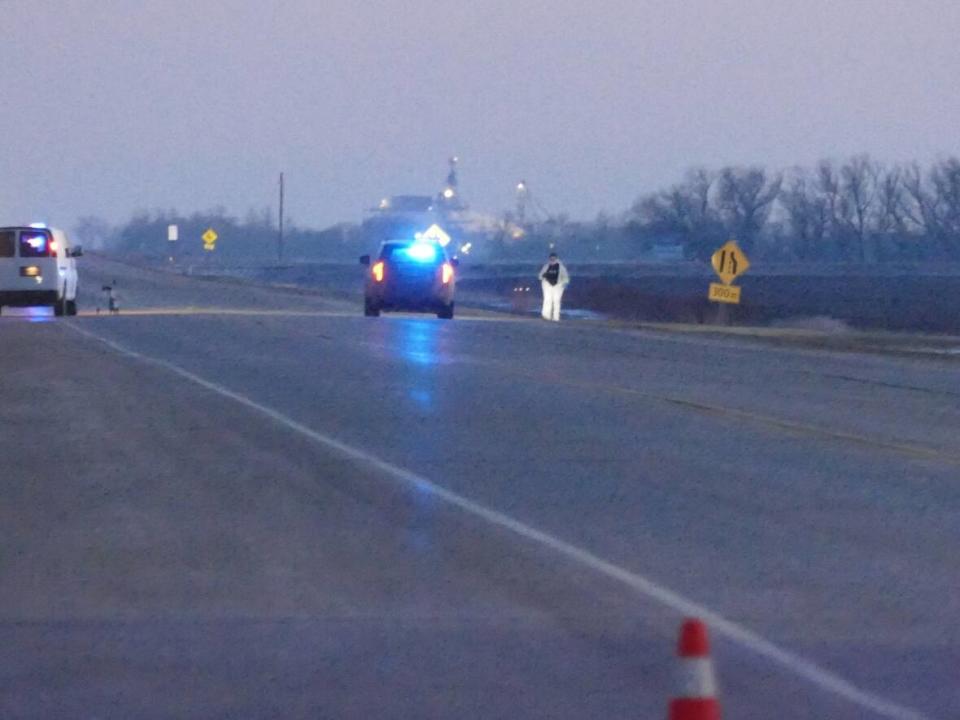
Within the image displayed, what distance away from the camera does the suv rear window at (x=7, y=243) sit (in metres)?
37.7

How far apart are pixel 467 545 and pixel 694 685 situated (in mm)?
5449

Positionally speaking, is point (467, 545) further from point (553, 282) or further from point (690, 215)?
point (690, 215)

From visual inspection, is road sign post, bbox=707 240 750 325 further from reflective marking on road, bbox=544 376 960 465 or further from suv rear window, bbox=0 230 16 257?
reflective marking on road, bbox=544 376 960 465

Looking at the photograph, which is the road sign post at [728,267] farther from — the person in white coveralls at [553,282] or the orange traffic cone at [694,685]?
the orange traffic cone at [694,685]

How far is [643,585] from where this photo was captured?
952cm

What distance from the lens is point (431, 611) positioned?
8.91 meters

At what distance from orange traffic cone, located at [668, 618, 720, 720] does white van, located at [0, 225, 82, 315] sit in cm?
3412

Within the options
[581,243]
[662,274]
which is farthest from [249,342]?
[581,243]

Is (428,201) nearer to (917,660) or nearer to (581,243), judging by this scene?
(581,243)

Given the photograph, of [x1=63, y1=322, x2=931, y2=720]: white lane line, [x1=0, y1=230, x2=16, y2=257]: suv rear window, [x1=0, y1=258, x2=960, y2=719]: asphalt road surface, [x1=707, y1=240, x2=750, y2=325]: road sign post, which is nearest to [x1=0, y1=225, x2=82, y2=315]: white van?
[x1=0, y1=230, x2=16, y2=257]: suv rear window

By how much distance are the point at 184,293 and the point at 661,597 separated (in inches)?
2160

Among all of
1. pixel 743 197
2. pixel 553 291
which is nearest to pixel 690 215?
pixel 743 197

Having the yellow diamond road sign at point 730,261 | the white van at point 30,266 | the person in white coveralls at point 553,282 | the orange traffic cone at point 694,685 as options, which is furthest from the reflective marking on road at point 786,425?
the white van at point 30,266

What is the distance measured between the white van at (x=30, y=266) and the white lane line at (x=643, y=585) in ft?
72.7
